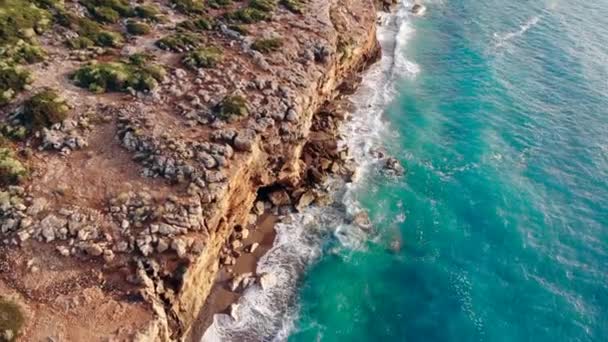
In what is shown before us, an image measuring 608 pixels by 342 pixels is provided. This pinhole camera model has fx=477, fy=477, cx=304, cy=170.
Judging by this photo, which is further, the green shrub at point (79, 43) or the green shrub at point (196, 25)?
the green shrub at point (196, 25)

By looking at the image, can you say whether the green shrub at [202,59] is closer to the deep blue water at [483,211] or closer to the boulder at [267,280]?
the deep blue water at [483,211]

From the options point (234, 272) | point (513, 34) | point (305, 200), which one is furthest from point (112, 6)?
point (513, 34)

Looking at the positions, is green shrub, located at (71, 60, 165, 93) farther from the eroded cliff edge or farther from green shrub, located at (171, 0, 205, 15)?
green shrub, located at (171, 0, 205, 15)

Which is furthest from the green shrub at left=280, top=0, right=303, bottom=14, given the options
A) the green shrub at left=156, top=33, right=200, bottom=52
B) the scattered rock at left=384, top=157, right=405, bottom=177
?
the scattered rock at left=384, top=157, right=405, bottom=177

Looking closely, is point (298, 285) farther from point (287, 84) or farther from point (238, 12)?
point (238, 12)

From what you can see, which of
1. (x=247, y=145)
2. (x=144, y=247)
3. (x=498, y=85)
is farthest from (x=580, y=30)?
(x=144, y=247)

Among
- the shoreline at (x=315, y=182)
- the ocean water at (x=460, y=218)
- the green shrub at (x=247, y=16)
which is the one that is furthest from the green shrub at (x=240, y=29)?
the ocean water at (x=460, y=218)
